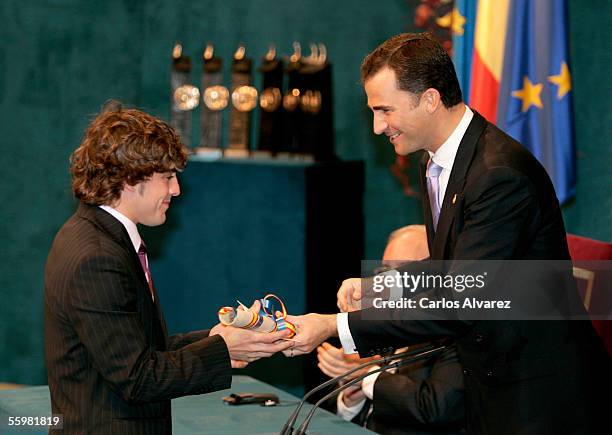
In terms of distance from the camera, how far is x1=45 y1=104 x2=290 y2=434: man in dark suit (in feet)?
7.39

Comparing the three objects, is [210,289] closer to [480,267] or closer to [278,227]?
[278,227]

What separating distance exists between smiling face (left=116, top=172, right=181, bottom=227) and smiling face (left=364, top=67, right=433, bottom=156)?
2.40 feet

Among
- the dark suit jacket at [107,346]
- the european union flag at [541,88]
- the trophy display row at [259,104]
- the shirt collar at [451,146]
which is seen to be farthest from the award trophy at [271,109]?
the dark suit jacket at [107,346]

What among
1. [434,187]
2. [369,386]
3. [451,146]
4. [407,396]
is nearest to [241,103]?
[369,386]

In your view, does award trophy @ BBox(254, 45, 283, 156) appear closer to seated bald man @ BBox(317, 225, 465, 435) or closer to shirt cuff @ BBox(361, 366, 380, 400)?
seated bald man @ BBox(317, 225, 465, 435)

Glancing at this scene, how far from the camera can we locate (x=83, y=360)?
7.55 ft

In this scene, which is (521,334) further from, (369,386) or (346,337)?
(369,386)

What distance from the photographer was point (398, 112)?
9.45 ft

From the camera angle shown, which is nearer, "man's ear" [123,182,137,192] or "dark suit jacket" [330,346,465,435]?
"man's ear" [123,182,137,192]

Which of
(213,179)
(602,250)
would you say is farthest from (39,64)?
(602,250)

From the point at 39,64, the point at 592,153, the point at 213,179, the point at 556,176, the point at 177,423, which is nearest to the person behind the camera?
the point at 177,423

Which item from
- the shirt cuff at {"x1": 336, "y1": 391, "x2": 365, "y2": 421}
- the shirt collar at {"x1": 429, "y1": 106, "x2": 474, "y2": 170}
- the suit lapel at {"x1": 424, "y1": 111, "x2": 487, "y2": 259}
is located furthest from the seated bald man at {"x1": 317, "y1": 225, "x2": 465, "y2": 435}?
the shirt collar at {"x1": 429, "y1": 106, "x2": 474, "y2": 170}

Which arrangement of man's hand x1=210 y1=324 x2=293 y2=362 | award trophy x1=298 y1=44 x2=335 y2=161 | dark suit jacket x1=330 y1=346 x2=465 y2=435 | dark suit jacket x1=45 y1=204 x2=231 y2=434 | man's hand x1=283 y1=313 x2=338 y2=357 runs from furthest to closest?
award trophy x1=298 y1=44 x2=335 y2=161 → dark suit jacket x1=330 y1=346 x2=465 y2=435 → man's hand x1=283 y1=313 x2=338 y2=357 → man's hand x1=210 y1=324 x2=293 y2=362 → dark suit jacket x1=45 y1=204 x2=231 y2=434

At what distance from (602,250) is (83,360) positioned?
2197 mm
